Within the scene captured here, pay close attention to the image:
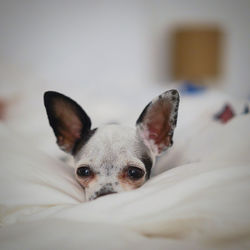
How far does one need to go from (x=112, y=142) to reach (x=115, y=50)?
2.71 metres

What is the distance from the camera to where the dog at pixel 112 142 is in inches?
26.1

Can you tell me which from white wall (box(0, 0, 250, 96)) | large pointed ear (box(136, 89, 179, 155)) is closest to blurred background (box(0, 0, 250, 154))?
white wall (box(0, 0, 250, 96))

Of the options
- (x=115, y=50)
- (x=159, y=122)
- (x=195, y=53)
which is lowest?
(x=195, y=53)

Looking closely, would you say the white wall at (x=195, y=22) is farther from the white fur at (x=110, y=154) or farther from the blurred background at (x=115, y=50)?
the white fur at (x=110, y=154)

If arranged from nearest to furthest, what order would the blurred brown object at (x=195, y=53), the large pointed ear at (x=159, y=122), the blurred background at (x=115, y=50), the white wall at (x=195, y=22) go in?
the large pointed ear at (x=159, y=122) → the blurred background at (x=115, y=50) → the white wall at (x=195, y=22) → the blurred brown object at (x=195, y=53)

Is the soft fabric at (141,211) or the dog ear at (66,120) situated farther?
the dog ear at (66,120)

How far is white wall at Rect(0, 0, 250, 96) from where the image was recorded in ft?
5.51

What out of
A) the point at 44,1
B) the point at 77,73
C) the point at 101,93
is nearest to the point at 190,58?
the point at 77,73

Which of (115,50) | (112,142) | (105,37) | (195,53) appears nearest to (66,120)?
(112,142)

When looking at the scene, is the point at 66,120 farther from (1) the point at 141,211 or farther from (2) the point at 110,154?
(1) the point at 141,211

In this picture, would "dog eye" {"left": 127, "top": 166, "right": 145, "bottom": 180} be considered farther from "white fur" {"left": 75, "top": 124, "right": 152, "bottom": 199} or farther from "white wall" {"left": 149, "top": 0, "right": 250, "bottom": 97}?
"white wall" {"left": 149, "top": 0, "right": 250, "bottom": 97}

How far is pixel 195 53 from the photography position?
Answer: 4078 mm

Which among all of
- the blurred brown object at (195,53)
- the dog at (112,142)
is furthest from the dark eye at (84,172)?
the blurred brown object at (195,53)

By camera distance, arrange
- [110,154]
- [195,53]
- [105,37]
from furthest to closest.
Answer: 1. [195,53]
2. [105,37]
3. [110,154]
